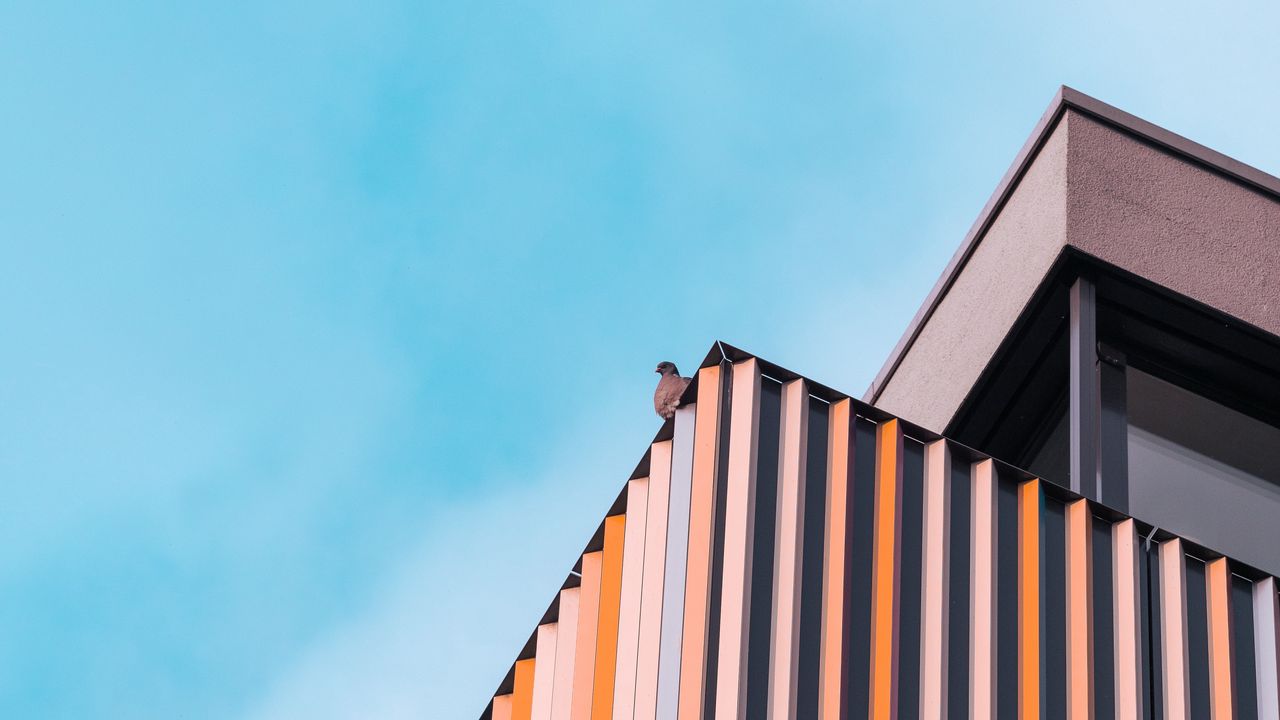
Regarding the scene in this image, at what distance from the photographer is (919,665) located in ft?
30.8

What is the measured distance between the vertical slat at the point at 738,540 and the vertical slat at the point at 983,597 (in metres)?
1.20

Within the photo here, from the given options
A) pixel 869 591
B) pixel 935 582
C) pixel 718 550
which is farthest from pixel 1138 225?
pixel 718 550

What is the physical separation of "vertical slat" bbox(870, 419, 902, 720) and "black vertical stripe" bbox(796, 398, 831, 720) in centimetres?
29

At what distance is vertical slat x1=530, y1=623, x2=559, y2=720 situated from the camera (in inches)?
418

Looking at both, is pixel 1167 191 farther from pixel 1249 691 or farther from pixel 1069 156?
pixel 1249 691

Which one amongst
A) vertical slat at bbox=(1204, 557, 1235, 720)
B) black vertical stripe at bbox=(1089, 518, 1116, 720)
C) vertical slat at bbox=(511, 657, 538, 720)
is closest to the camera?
black vertical stripe at bbox=(1089, 518, 1116, 720)

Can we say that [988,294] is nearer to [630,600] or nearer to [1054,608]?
[1054,608]

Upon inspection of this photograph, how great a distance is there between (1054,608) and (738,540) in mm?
1752

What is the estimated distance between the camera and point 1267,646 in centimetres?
1031

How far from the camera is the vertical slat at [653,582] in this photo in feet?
30.0

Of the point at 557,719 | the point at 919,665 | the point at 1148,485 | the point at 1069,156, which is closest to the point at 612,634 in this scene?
the point at 557,719

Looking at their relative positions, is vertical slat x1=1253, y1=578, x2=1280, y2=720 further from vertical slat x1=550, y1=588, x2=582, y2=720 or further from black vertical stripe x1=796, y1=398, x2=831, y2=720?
vertical slat x1=550, y1=588, x2=582, y2=720

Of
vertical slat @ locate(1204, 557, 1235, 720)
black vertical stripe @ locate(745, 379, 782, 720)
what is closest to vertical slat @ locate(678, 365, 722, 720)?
black vertical stripe @ locate(745, 379, 782, 720)

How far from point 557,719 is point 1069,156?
5031 mm
